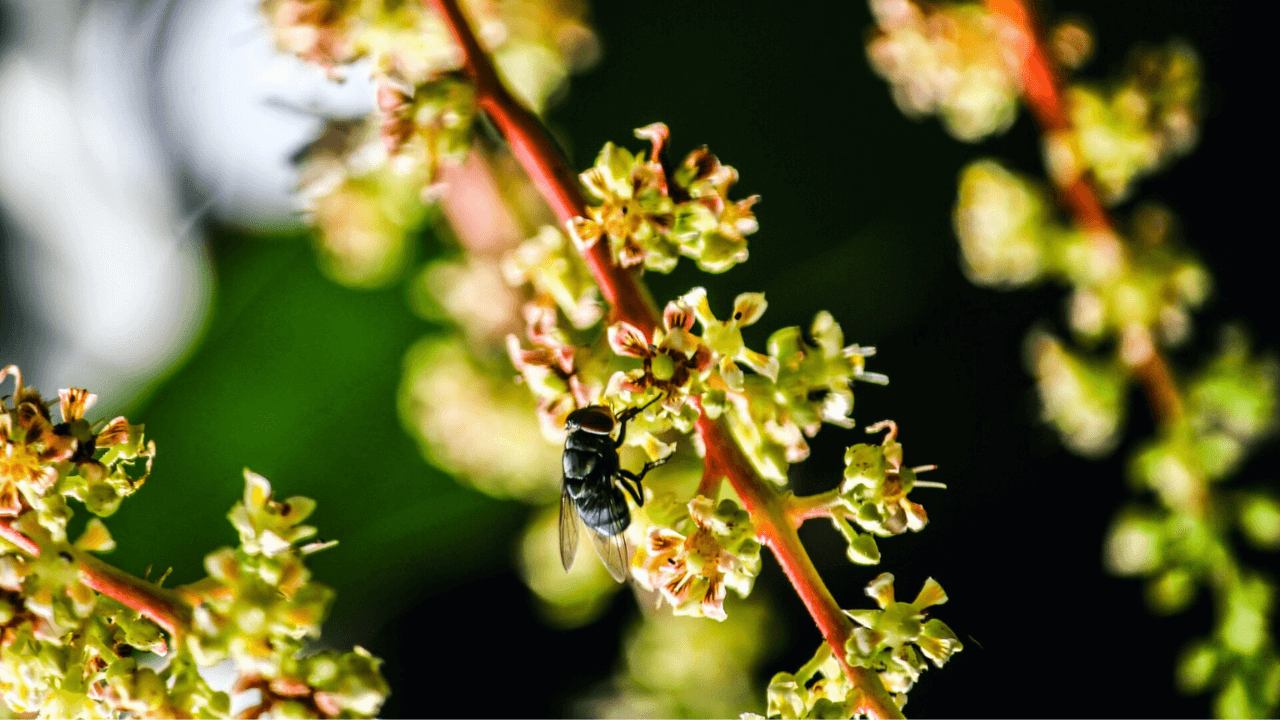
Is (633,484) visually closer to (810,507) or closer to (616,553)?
(616,553)

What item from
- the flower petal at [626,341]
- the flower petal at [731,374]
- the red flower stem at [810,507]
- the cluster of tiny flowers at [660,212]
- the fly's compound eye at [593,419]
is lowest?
the red flower stem at [810,507]

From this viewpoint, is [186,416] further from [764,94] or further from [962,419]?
[962,419]

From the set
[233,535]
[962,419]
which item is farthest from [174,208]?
[962,419]

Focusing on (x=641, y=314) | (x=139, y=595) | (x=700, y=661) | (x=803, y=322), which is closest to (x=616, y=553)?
(x=641, y=314)

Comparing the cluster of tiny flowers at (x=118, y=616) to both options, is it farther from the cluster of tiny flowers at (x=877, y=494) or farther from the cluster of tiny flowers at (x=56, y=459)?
the cluster of tiny flowers at (x=877, y=494)

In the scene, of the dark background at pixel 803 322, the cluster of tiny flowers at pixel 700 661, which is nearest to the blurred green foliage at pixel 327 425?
the dark background at pixel 803 322
